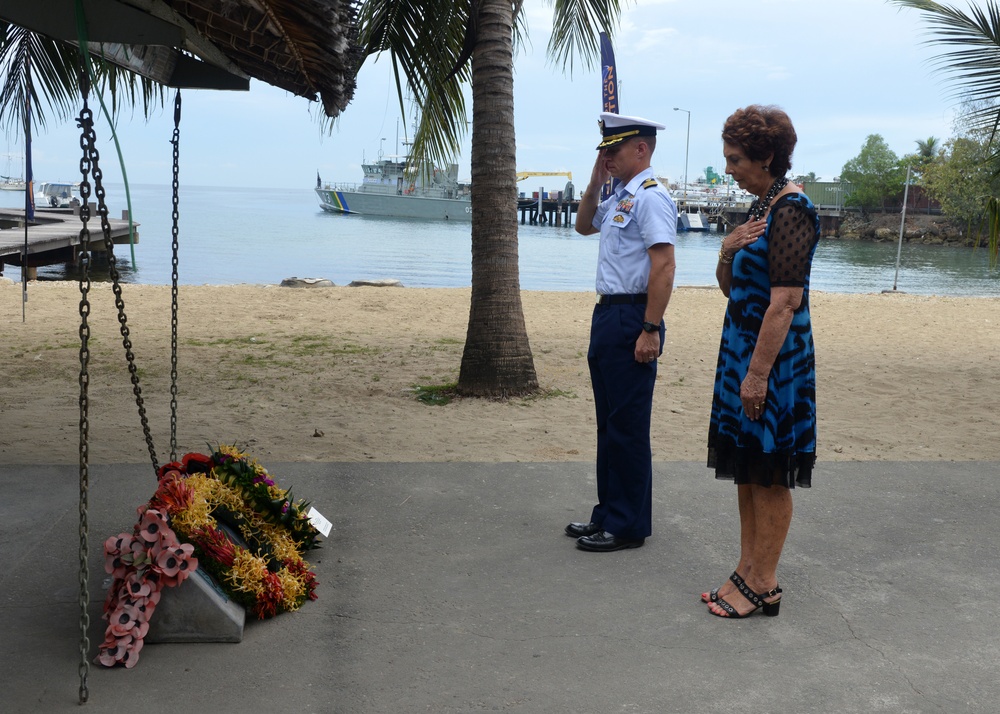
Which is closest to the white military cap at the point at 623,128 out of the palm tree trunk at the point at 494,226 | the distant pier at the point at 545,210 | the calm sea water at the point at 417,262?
the palm tree trunk at the point at 494,226

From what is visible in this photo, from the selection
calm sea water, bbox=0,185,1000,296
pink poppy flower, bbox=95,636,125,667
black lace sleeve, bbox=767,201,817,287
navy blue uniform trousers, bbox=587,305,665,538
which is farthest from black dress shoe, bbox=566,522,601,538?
calm sea water, bbox=0,185,1000,296

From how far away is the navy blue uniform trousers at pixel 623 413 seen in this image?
167 inches

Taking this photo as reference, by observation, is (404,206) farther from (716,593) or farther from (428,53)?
(716,593)

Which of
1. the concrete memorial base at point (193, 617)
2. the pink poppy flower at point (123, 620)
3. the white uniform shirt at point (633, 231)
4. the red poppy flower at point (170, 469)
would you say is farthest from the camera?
the white uniform shirt at point (633, 231)

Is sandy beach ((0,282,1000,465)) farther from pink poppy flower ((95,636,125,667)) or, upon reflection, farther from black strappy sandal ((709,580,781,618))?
pink poppy flower ((95,636,125,667))

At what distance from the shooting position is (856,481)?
560 centimetres

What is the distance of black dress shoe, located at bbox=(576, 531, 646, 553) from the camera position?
4324 mm

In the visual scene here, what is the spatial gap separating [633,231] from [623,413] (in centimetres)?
84

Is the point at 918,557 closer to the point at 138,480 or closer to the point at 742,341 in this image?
the point at 742,341

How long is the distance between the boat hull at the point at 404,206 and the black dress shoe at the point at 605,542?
84.3 m

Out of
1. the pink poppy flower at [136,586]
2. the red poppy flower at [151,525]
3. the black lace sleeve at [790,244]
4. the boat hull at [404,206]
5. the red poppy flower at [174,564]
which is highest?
the boat hull at [404,206]

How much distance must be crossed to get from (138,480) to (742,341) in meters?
3.57

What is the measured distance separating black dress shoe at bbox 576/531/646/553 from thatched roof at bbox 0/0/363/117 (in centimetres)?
239

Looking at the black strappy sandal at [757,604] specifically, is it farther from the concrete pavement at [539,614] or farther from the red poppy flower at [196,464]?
the red poppy flower at [196,464]
